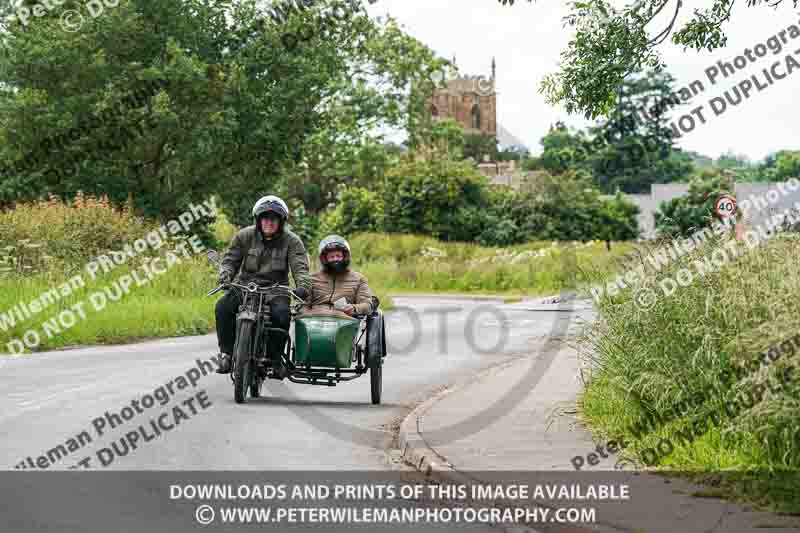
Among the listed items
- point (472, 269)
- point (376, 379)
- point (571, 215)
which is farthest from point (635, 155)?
point (376, 379)

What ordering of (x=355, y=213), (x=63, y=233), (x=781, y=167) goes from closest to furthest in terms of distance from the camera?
(x=63, y=233) < (x=355, y=213) < (x=781, y=167)

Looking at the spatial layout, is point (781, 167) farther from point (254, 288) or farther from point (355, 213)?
point (254, 288)

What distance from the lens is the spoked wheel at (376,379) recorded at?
13.7 m

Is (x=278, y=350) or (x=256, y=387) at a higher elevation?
(x=278, y=350)

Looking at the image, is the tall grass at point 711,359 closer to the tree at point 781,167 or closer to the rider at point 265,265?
the rider at point 265,265

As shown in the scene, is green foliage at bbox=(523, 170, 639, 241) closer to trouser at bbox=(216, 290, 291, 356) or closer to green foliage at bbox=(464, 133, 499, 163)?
trouser at bbox=(216, 290, 291, 356)

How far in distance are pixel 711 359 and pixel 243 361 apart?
5.01m

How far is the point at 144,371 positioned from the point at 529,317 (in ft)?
50.0

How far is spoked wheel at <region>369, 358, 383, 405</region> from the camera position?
538 inches

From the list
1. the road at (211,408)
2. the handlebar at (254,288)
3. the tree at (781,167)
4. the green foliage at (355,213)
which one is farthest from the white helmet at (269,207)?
the tree at (781,167)

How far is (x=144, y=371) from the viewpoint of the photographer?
1728 cm

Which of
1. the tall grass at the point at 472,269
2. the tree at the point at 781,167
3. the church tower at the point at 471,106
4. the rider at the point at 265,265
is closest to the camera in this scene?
the rider at the point at 265,265

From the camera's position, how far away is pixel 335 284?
13711 millimetres

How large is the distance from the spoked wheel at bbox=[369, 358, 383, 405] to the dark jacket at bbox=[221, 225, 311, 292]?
1.19m
